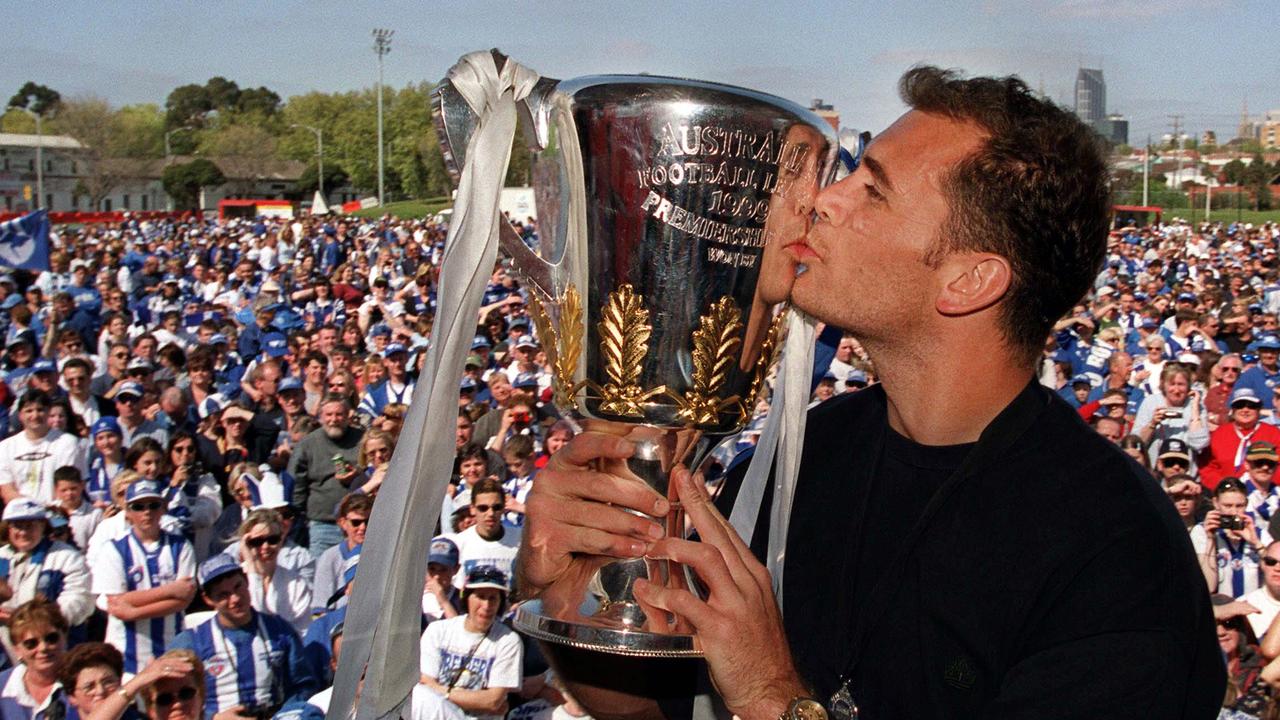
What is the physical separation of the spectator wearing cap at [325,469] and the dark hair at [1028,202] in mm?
6728

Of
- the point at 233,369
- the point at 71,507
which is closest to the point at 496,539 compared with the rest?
the point at 71,507

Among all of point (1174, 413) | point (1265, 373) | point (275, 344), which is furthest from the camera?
point (275, 344)

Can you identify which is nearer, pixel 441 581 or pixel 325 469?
pixel 441 581

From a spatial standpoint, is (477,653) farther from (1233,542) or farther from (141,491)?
(1233,542)

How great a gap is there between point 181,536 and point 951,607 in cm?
571

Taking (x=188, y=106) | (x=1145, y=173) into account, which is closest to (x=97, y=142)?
(x=188, y=106)

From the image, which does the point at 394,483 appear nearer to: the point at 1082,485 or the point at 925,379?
the point at 925,379

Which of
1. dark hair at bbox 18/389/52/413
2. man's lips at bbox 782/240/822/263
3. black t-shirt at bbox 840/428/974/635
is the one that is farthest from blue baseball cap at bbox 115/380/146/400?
black t-shirt at bbox 840/428/974/635

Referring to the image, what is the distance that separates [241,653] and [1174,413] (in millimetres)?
7176

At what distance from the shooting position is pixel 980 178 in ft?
6.60

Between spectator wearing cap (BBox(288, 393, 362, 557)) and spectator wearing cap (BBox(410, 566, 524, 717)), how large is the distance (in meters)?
2.19

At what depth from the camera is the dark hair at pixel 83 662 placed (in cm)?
538

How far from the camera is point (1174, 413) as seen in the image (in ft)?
33.4

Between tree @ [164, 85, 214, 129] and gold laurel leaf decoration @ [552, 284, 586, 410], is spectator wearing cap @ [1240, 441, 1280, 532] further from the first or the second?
tree @ [164, 85, 214, 129]
